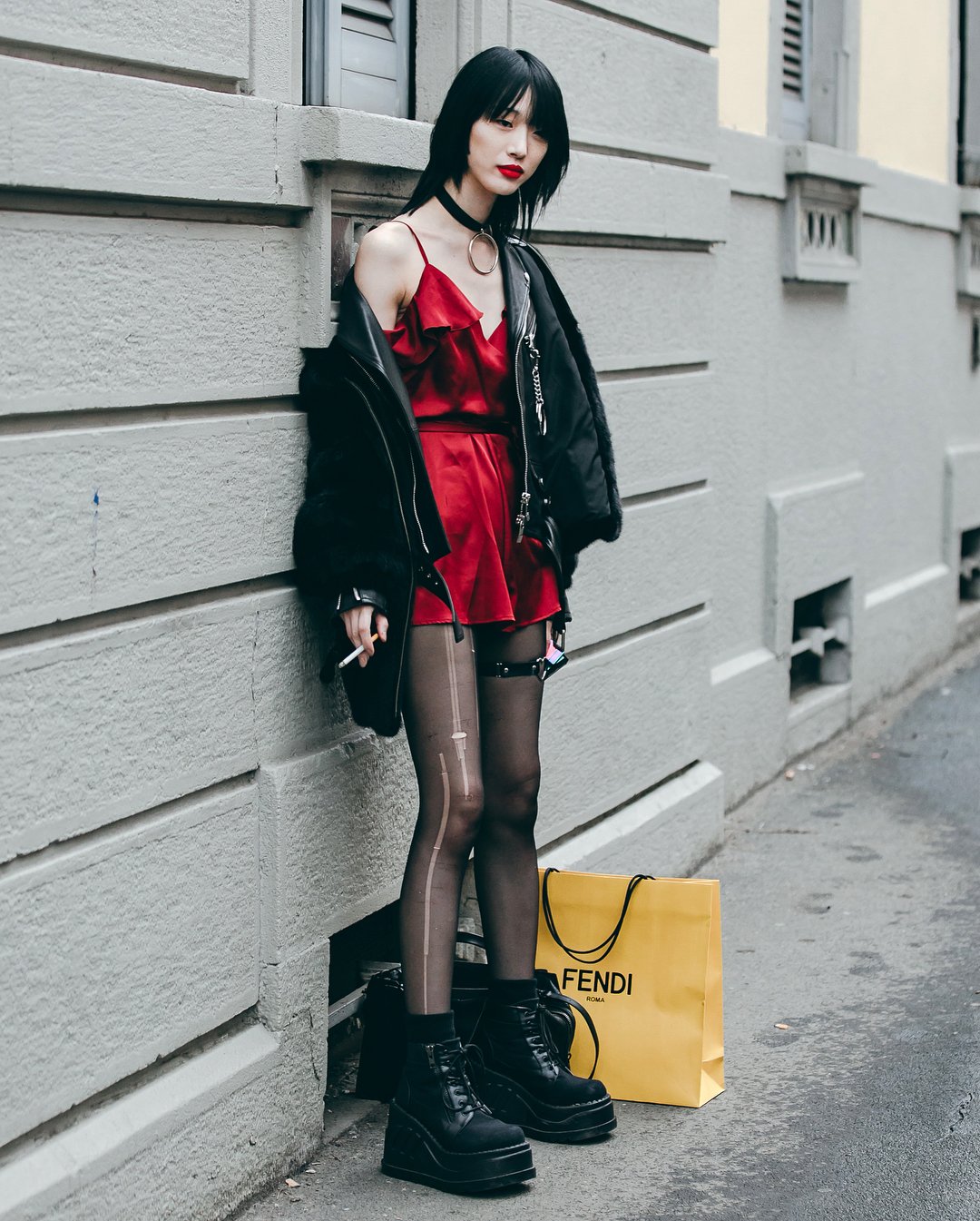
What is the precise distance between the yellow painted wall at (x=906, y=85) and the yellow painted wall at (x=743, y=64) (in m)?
1.41

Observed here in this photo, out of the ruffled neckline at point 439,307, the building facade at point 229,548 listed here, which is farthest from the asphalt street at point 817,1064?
the ruffled neckline at point 439,307

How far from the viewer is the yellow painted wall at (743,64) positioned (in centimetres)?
643

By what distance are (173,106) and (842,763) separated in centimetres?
500

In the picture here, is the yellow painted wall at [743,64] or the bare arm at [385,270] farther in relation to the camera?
the yellow painted wall at [743,64]

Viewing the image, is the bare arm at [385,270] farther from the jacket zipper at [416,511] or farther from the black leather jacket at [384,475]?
the jacket zipper at [416,511]

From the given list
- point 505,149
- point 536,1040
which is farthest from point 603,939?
point 505,149

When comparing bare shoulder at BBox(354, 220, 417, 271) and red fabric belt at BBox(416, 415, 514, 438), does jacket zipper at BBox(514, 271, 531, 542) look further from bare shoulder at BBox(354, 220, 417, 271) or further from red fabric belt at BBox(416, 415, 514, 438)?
bare shoulder at BBox(354, 220, 417, 271)

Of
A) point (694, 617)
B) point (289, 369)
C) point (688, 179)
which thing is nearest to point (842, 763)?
point (694, 617)

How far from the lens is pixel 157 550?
3.22 metres

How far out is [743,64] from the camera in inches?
262

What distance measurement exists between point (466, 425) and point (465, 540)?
240 millimetres

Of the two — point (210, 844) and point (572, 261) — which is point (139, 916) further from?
point (572, 261)

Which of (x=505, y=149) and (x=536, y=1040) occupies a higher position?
(x=505, y=149)

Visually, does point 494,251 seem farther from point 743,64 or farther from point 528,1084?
point 743,64
